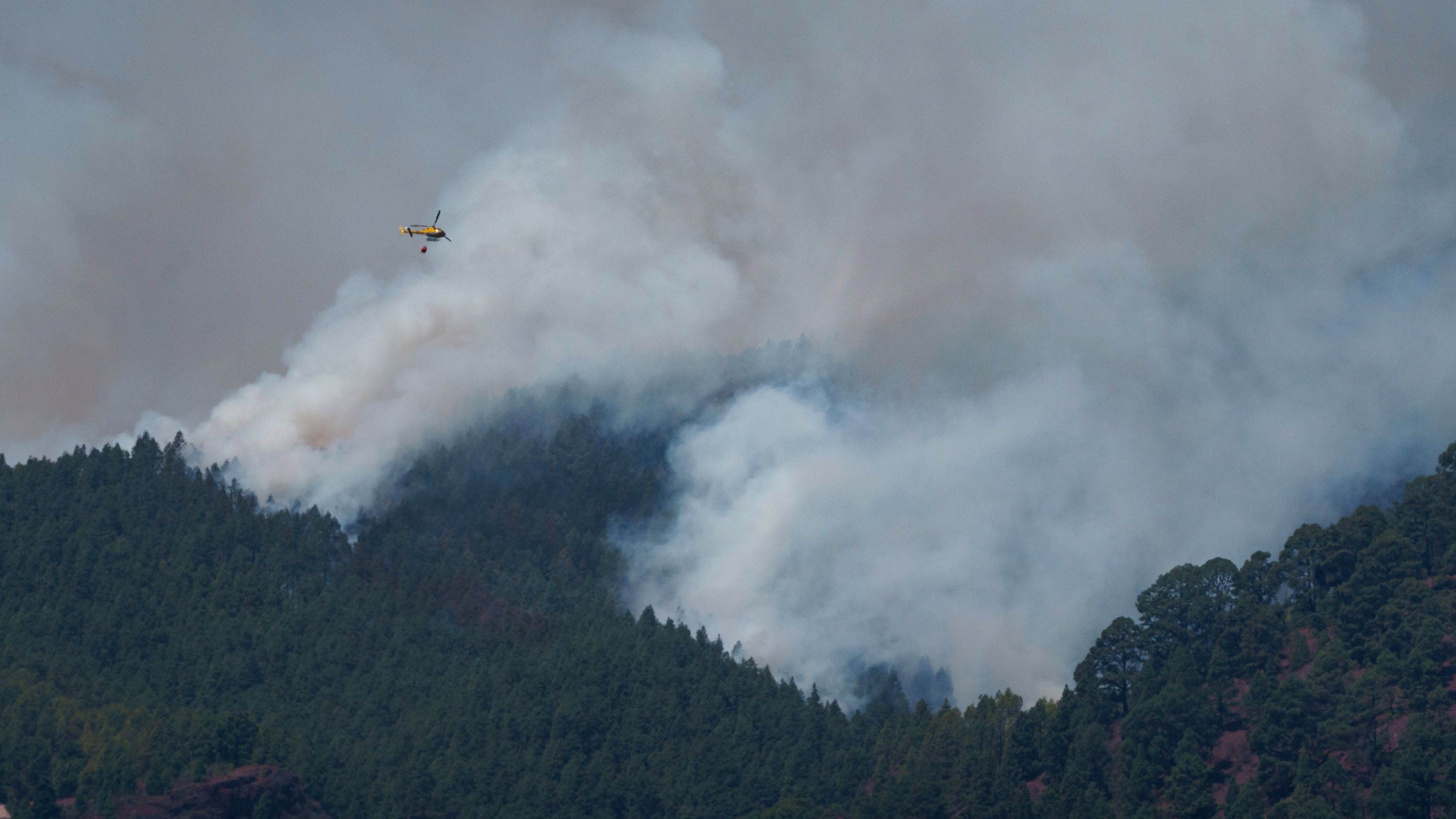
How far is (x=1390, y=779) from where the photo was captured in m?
200

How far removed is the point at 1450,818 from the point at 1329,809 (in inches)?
408

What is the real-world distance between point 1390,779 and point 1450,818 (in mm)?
6317

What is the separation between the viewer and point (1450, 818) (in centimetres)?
19588

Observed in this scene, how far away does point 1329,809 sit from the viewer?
200 metres

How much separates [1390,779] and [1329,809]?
6.15 meters
